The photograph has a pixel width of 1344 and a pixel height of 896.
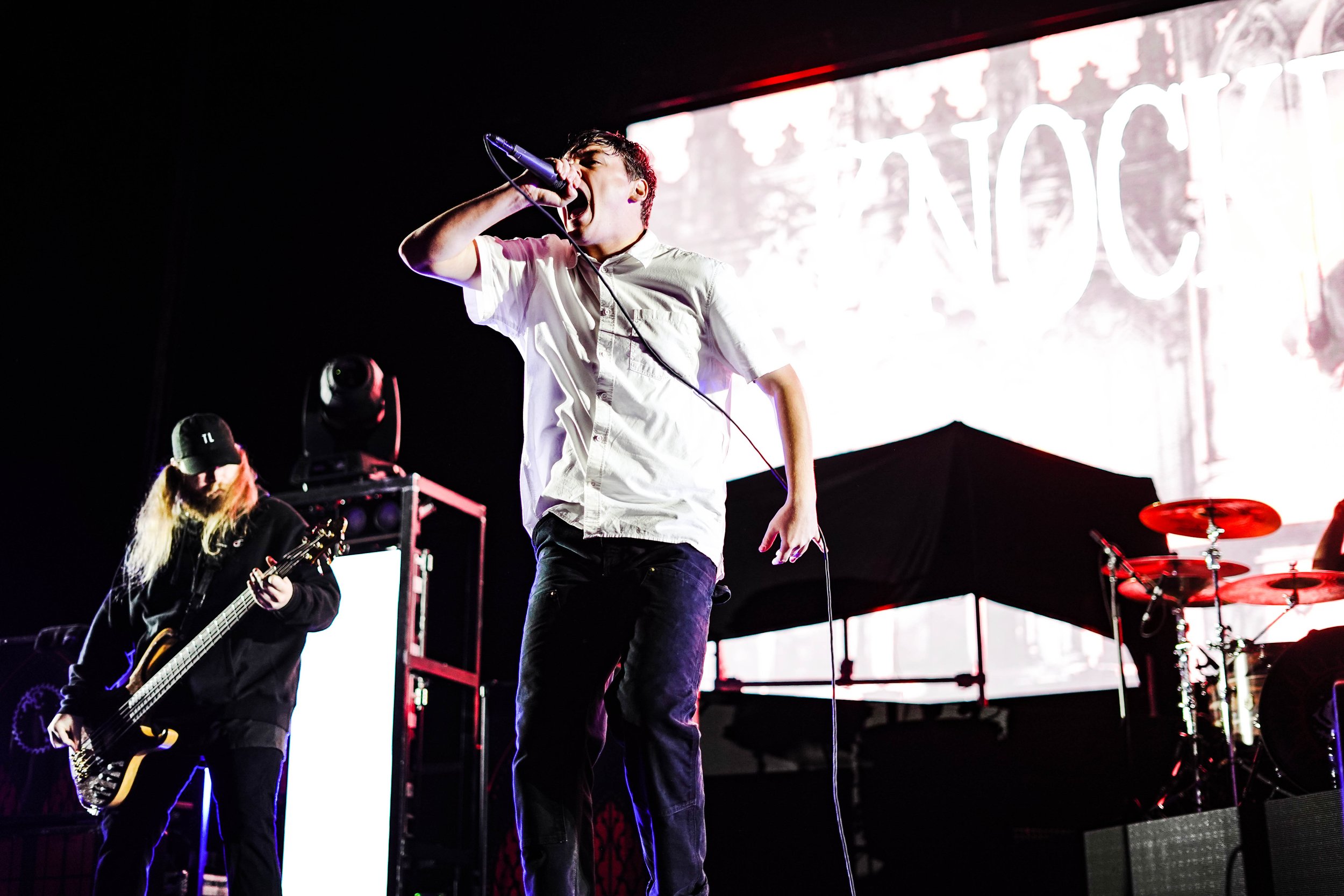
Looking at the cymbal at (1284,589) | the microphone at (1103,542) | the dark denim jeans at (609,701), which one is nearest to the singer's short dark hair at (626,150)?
the dark denim jeans at (609,701)

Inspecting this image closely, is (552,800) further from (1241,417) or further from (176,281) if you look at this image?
(176,281)

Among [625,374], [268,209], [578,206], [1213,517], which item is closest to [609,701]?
[625,374]

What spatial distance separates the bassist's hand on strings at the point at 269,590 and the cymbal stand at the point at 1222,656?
272cm

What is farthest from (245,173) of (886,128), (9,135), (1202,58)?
(1202,58)

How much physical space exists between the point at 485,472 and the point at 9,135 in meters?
2.51

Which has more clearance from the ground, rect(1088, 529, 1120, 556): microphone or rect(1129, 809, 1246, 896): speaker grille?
rect(1088, 529, 1120, 556): microphone

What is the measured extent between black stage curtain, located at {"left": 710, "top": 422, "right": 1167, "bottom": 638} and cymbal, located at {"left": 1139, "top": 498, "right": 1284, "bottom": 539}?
0.61 feet

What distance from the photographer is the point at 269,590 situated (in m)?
3.03

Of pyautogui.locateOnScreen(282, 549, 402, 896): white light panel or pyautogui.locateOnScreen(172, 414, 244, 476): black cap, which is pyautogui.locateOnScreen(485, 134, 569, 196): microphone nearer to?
pyautogui.locateOnScreen(172, 414, 244, 476): black cap

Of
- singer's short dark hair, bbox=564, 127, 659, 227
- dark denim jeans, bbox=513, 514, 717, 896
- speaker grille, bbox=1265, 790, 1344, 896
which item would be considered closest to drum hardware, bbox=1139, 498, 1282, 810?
speaker grille, bbox=1265, 790, 1344, 896

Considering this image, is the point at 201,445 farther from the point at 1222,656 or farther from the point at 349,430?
the point at 1222,656

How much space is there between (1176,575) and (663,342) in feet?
8.70

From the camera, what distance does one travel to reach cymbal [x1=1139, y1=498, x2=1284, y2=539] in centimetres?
379

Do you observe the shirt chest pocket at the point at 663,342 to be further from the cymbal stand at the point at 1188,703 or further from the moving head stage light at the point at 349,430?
the cymbal stand at the point at 1188,703
